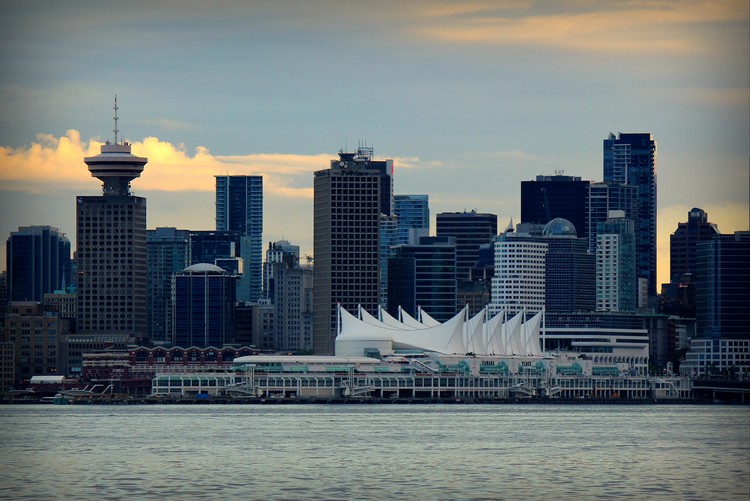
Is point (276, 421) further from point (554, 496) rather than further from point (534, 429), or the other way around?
point (554, 496)

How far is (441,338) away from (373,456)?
106096mm

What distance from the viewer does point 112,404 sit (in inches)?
6781

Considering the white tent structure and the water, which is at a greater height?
the white tent structure

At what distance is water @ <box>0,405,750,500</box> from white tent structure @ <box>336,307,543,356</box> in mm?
52590

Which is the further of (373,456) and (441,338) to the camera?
(441,338)

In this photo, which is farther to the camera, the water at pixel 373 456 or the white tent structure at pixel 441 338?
the white tent structure at pixel 441 338

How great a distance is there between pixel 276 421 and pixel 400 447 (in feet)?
111

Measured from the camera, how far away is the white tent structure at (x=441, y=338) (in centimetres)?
19100

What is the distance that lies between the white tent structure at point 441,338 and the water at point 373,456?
5259 centimetres

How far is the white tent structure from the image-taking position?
19100 cm

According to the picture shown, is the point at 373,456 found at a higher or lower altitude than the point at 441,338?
lower

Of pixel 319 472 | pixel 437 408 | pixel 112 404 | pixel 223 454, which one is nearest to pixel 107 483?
pixel 319 472

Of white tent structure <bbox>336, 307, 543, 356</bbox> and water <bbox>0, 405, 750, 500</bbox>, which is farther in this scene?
white tent structure <bbox>336, 307, 543, 356</bbox>

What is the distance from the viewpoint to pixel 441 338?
630ft
